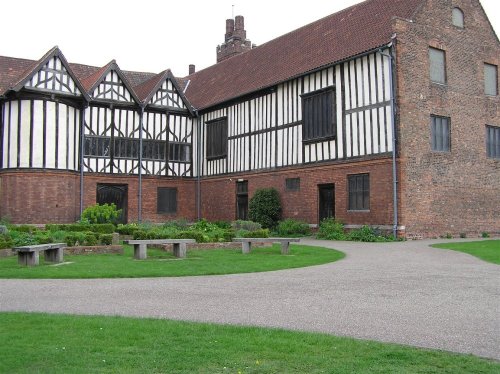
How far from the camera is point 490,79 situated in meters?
23.9

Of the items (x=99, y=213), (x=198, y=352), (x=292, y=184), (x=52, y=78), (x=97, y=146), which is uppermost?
(x=52, y=78)

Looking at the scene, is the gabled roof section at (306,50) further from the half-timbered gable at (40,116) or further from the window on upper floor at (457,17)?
the half-timbered gable at (40,116)

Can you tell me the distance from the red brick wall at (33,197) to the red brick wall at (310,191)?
25.6ft

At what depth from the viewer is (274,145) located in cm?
2528

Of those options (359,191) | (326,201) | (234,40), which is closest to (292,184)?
(326,201)

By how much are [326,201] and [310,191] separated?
2.65 ft

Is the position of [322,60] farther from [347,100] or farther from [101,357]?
[101,357]

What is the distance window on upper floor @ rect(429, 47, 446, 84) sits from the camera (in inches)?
850

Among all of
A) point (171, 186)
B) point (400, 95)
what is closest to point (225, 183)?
point (171, 186)

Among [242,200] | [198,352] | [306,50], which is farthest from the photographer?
[242,200]

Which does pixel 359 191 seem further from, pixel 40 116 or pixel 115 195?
pixel 40 116

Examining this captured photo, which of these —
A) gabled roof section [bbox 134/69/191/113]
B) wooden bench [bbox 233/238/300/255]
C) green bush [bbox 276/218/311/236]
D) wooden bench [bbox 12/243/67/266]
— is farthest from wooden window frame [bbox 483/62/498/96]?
wooden bench [bbox 12/243/67/266]

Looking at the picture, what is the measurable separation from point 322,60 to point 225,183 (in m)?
8.62

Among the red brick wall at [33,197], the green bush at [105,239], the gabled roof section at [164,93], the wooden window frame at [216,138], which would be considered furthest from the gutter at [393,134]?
the red brick wall at [33,197]
